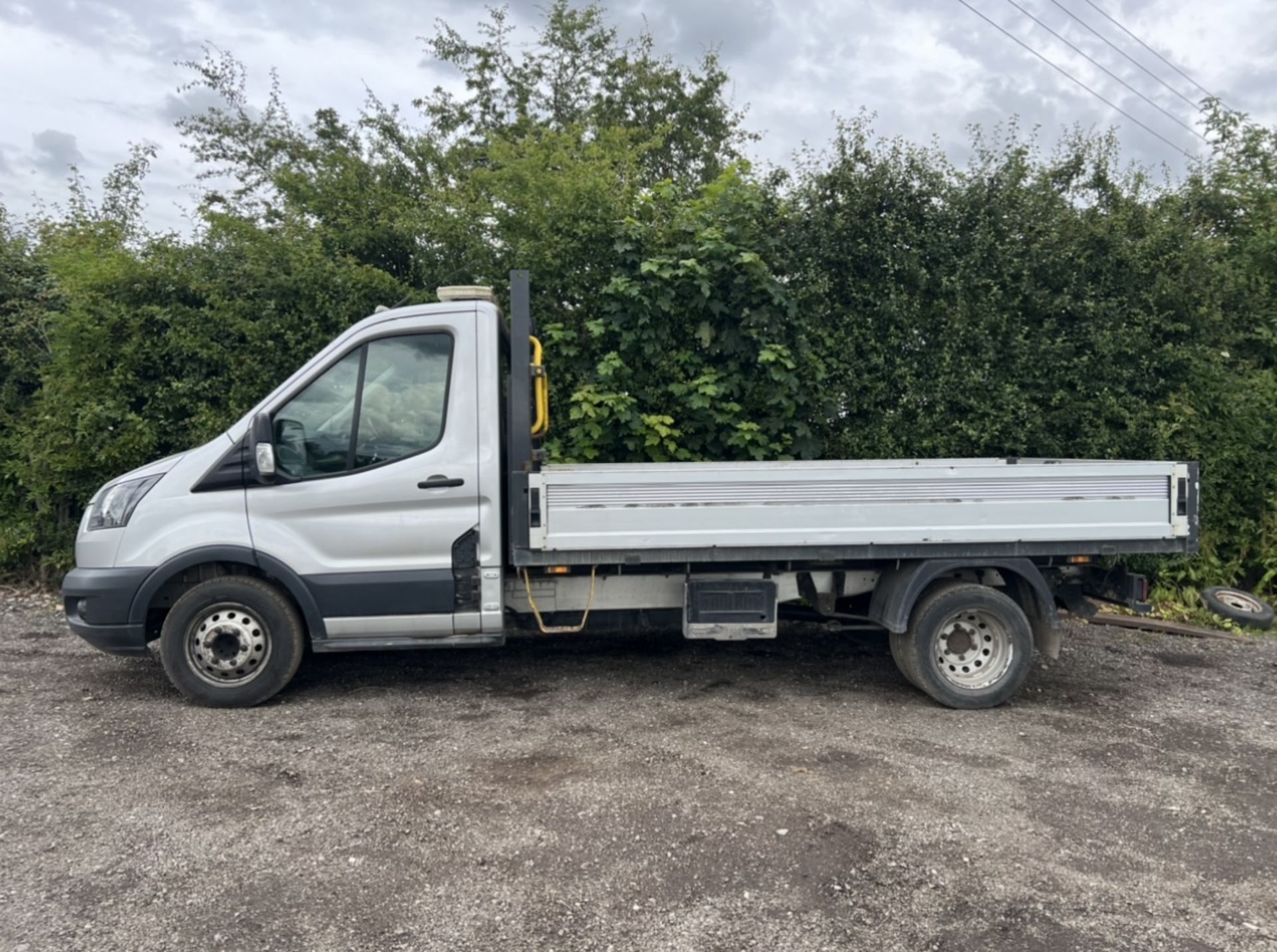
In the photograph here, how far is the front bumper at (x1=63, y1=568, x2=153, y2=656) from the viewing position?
17.0ft

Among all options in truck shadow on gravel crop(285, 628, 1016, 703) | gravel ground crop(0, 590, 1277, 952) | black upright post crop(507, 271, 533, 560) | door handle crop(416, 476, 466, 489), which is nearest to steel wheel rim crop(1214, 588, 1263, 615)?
gravel ground crop(0, 590, 1277, 952)

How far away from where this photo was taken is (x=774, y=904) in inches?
129

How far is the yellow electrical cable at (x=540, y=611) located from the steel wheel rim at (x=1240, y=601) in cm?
605

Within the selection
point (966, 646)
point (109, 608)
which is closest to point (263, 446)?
point (109, 608)

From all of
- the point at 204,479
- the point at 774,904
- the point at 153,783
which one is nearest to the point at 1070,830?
the point at 774,904

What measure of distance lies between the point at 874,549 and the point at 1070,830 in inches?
73.2

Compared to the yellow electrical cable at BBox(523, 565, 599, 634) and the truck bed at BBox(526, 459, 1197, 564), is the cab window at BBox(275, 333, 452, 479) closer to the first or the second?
the truck bed at BBox(526, 459, 1197, 564)

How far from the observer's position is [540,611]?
5.54 metres

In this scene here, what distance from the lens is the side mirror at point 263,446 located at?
16.9 feet

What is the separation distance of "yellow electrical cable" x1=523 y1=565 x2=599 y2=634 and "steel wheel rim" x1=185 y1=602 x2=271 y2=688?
1.52 meters

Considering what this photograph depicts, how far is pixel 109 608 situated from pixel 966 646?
511cm

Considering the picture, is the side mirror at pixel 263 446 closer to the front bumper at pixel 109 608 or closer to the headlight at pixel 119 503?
the headlight at pixel 119 503

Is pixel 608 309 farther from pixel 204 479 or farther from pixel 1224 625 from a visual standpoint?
pixel 1224 625

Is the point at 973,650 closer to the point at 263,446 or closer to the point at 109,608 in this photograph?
the point at 263,446
